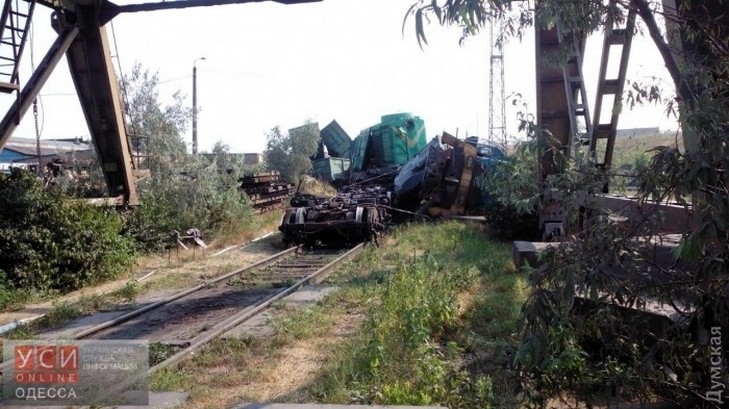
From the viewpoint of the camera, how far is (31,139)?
5138 cm

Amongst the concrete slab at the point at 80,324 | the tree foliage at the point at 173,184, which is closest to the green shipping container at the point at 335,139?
the tree foliage at the point at 173,184

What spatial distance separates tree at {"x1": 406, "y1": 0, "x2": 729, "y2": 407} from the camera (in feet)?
7.20

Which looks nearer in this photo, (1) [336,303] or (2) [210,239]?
(1) [336,303]

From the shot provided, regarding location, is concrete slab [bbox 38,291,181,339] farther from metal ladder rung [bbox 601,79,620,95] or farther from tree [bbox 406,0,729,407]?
metal ladder rung [bbox 601,79,620,95]

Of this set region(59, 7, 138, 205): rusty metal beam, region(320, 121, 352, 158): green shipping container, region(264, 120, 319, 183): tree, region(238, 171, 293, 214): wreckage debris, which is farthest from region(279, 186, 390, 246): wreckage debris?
region(320, 121, 352, 158): green shipping container

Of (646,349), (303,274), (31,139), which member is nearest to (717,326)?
(646,349)

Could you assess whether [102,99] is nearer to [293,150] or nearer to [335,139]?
[293,150]

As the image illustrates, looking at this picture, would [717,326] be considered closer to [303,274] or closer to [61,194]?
[303,274]

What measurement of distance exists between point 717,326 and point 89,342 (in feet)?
19.2

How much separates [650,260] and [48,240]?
9569mm

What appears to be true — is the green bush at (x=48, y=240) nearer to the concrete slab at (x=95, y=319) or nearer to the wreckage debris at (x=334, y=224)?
the concrete slab at (x=95, y=319)

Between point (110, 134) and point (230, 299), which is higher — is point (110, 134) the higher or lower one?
the higher one

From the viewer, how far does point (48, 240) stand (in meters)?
9.48

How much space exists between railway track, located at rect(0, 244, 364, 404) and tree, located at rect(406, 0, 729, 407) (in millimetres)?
3558
